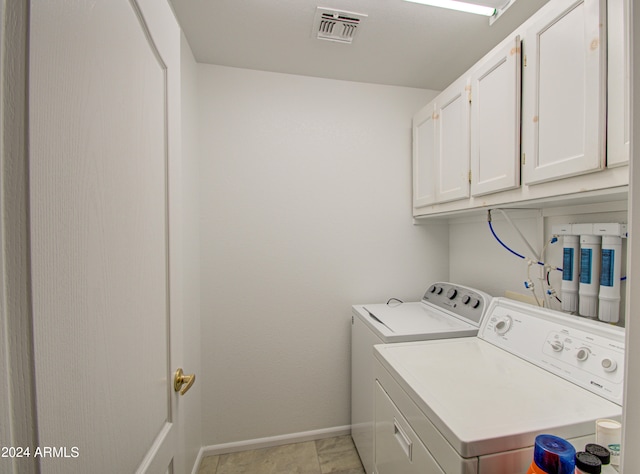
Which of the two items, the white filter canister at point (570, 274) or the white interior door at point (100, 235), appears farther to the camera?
the white filter canister at point (570, 274)

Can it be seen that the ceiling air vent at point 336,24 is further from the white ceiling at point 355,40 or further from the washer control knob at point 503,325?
the washer control knob at point 503,325

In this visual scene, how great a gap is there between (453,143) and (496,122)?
34 cm

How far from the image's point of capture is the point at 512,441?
71 centimetres

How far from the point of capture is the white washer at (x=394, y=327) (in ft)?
4.68

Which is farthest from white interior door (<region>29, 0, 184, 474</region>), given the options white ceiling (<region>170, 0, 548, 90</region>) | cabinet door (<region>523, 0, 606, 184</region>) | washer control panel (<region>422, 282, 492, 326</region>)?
washer control panel (<region>422, 282, 492, 326</region>)

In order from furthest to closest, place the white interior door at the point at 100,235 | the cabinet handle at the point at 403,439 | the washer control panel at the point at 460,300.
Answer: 1. the washer control panel at the point at 460,300
2. the cabinet handle at the point at 403,439
3. the white interior door at the point at 100,235

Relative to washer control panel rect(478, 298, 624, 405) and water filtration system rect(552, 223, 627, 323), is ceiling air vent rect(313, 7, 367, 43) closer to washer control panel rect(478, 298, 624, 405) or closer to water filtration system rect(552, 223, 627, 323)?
water filtration system rect(552, 223, 627, 323)

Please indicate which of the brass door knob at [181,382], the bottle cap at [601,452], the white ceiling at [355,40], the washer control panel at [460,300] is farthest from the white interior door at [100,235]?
the washer control panel at [460,300]

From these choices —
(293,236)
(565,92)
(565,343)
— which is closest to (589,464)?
(565,343)

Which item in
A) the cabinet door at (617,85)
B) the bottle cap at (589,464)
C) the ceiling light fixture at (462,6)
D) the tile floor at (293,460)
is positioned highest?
the ceiling light fixture at (462,6)

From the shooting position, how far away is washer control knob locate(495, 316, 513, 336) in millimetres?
1257

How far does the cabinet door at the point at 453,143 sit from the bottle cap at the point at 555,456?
1.11m

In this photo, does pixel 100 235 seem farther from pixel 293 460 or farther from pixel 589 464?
pixel 293 460

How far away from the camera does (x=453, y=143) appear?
1577mm
